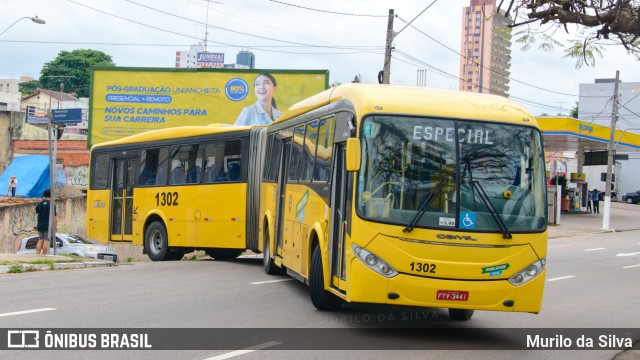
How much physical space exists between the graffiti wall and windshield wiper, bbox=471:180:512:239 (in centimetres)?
2754

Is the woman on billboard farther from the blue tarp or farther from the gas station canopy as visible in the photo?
Answer: the blue tarp

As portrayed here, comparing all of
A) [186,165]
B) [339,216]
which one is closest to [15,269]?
[186,165]

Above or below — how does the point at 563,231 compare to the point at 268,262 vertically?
below

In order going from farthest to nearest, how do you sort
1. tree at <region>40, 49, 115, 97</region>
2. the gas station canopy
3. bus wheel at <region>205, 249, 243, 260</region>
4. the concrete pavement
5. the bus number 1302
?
tree at <region>40, 49, 115, 97</region> < the gas station canopy < bus wheel at <region>205, 249, 243, 260</region> < the bus number 1302 < the concrete pavement

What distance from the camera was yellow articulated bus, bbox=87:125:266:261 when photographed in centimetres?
1812

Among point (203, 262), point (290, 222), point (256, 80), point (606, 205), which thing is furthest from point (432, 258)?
point (606, 205)

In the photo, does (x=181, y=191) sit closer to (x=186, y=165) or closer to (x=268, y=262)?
(x=186, y=165)

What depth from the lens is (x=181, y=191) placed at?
19344 millimetres

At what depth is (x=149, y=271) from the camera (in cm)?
1631

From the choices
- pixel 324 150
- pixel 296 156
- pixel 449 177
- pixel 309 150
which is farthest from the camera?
pixel 296 156

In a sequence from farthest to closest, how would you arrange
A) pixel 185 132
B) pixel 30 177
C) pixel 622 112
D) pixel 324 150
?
pixel 622 112 → pixel 30 177 → pixel 185 132 → pixel 324 150

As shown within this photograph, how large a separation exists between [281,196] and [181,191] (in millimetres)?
5898

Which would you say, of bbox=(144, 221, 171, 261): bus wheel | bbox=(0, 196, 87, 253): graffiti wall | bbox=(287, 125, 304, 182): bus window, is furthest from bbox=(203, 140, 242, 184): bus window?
bbox=(0, 196, 87, 253): graffiti wall

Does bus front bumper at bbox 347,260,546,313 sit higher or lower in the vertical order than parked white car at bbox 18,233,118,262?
higher
